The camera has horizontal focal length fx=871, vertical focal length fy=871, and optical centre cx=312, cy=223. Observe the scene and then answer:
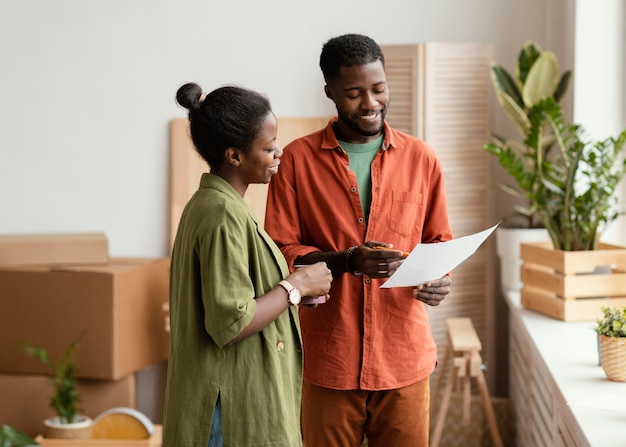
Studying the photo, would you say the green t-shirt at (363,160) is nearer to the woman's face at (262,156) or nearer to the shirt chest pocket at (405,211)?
the shirt chest pocket at (405,211)

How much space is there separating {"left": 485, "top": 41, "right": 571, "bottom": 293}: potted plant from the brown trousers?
4.41 feet

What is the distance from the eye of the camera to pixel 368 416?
2.08m

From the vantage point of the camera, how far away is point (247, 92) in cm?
168

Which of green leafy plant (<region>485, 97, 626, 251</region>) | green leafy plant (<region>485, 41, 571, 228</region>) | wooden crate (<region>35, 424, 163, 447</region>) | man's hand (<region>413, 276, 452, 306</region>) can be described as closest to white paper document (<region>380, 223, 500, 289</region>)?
man's hand (<region>413, 276, 452, 306</region>)

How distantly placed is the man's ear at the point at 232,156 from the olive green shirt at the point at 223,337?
0.04m

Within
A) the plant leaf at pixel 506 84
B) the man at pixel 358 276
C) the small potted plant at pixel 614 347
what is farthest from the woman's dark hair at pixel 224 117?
the plant leaf at pixel 506 84

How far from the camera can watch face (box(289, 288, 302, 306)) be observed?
64.9 inches

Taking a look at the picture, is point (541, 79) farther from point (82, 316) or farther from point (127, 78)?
point (82, 316)

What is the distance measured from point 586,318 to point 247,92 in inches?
60.7

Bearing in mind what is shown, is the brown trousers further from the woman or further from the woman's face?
the woman's face

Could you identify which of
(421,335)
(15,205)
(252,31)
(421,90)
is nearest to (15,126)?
(15,205)

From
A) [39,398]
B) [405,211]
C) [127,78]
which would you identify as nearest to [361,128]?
[405,211]

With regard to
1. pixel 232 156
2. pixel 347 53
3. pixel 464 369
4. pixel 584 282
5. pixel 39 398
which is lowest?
pixel 39 398

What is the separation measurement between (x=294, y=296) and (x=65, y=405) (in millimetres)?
2029
